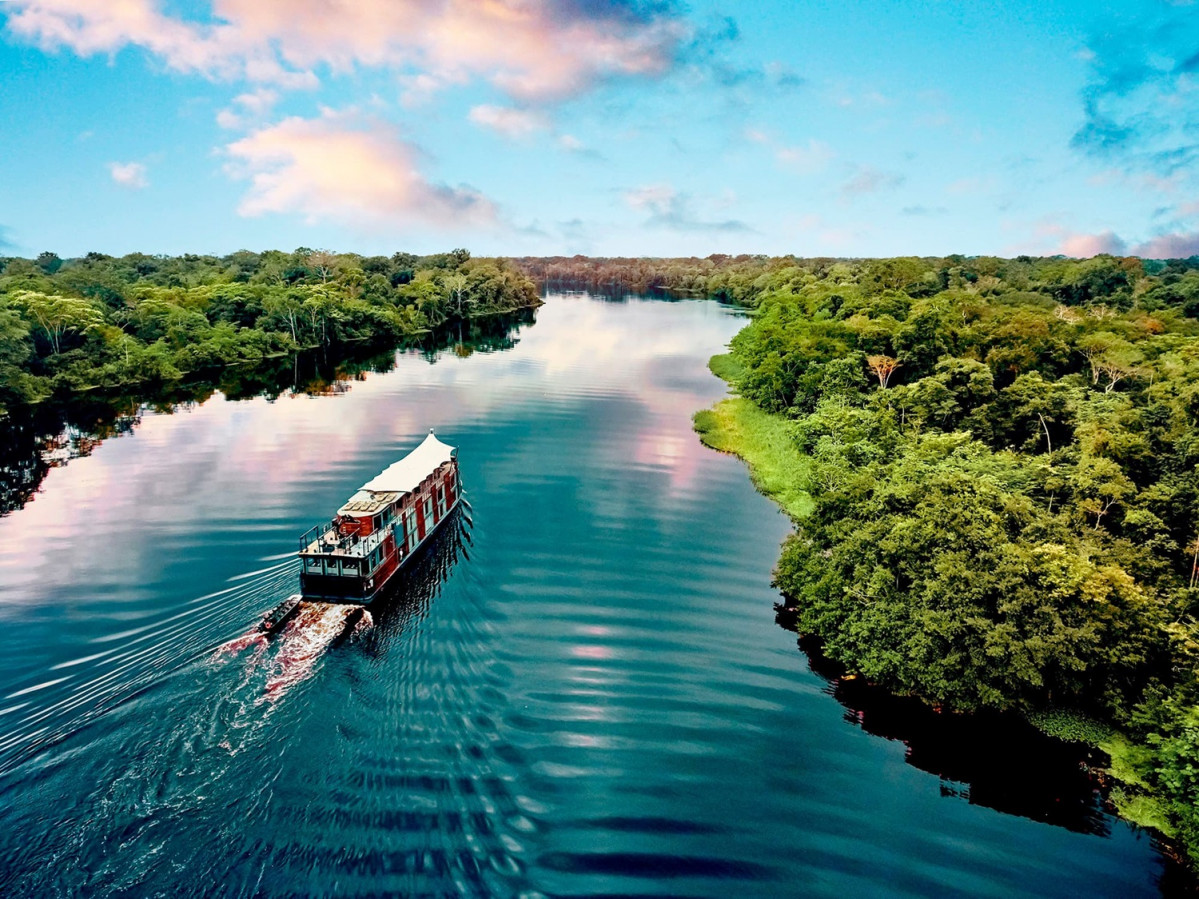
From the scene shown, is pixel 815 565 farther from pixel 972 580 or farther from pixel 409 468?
pixel 409 468

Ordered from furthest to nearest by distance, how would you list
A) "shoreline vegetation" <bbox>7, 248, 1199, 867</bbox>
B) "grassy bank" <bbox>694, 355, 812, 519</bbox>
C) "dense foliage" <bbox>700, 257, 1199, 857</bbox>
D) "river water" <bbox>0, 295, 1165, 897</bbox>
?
"grassy bank" <bbox>694, 355, 812, 519</bbox> < "shoreline vegetation" <bbox>7, 248, 1199, 867</bbox> < "dense foliage" <bbox>700, 257, 1199, 857</bbox> < "river water" <bbox>0, 295, 1165, 897</bbox>

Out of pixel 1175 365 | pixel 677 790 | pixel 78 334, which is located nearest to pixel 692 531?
pixel 677 790

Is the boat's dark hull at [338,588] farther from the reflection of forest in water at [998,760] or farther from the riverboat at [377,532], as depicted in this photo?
the reflection of forest in water at [998,760]

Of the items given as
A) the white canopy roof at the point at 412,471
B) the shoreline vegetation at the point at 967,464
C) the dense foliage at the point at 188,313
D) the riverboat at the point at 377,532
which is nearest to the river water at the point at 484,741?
the riverboat at the point at 377,532

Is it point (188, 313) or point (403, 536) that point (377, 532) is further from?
point (188, 313)

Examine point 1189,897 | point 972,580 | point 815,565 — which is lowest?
point 1189,897

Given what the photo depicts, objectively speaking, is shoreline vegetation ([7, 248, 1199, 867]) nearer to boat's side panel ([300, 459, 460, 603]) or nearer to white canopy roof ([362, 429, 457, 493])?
boat's side panel ([300, 459, 460, 603])

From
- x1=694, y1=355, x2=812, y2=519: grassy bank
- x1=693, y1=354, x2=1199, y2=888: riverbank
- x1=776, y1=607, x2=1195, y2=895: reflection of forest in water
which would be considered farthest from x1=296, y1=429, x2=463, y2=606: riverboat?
x1=694, y1=355, x2=812, y2=519: grassy bank
